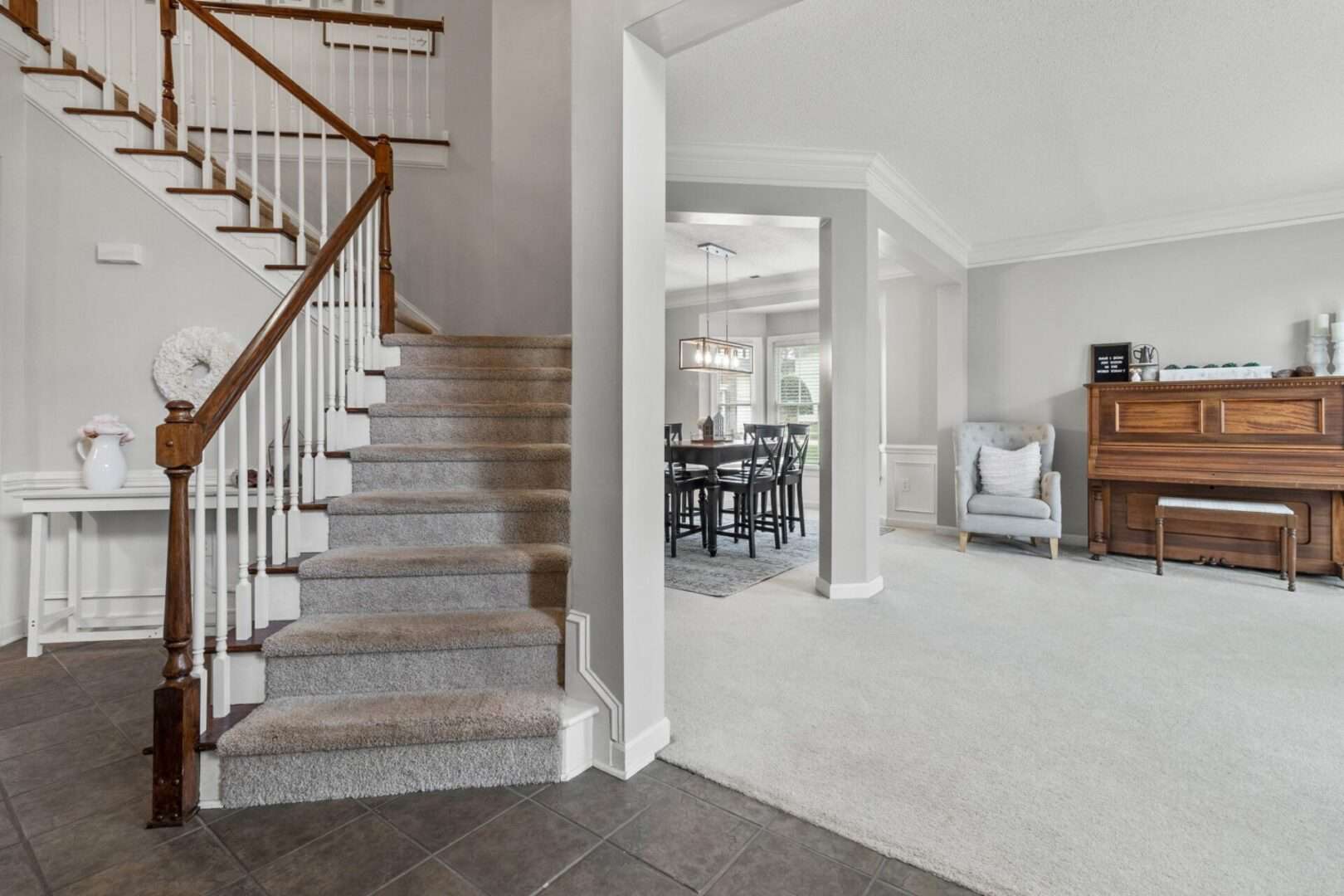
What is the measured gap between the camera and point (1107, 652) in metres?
2.77

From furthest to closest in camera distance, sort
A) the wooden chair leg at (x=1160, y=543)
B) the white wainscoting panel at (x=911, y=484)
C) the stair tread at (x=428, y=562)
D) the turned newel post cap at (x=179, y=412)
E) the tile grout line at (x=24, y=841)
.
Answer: the white wainscoting panel at (x=911, y=484) → the wooden chair leg at (x=1160, y=543) → the stair tread at (x=428, y=562) → the turned newel post cap at (x=179, y=412) → the tile grout line at (x=24, y=841)

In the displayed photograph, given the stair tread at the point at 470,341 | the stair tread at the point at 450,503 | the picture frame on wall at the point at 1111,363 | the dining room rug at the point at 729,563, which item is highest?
the picture frame on wall at the point at 1111,363

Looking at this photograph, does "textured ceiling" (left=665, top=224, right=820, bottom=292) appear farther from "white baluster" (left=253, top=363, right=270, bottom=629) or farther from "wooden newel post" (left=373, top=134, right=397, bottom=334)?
"white baluster" (left=253, top=363, right=270, bottom=629)

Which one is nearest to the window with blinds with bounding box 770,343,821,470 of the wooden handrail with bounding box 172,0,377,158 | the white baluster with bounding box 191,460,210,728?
the wooden handrail with bounding box 172,0,377,158

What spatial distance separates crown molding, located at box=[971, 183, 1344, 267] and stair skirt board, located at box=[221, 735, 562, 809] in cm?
545

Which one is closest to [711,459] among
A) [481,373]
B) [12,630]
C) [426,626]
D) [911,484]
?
[481,373]

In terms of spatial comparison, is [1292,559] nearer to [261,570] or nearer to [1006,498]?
[1006,498]

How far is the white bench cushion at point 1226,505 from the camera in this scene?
152 inches

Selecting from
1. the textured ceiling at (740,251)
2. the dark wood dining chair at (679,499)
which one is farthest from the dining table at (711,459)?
the textured ceiling at (740,251)

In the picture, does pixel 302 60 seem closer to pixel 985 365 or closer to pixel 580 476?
pixel 580 476

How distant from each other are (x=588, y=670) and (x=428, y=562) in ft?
2.21

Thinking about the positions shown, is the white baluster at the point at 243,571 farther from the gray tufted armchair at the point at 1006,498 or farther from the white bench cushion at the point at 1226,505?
the white bench cushion at the point at 1226,505

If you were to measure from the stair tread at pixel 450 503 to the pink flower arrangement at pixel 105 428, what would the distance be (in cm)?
137

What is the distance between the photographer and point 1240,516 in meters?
3.92
